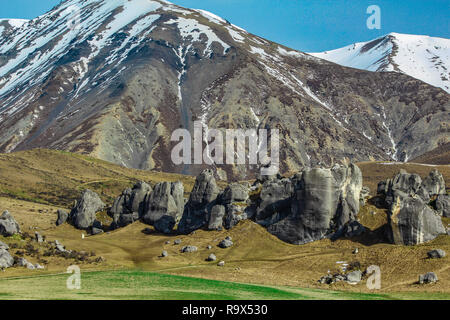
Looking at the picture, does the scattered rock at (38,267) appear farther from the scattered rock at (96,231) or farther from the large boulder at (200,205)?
the scattered rock at (96,231)

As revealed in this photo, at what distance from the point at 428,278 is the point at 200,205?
3732 centimetres

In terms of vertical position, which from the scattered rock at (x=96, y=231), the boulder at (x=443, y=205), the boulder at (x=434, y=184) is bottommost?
the scattered rock at (x=96, y=231)

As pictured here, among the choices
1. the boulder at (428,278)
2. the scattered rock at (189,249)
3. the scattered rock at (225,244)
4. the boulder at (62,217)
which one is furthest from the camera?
the boulder at (62,217)

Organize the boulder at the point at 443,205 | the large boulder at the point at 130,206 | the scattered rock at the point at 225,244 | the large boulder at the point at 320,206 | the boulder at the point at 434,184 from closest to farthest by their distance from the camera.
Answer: the boulder at the point at 443,205, the large boulder at the point at 320,206, the scattered rock at the point at 225,244, the boulder at the point at 434,184, the large boulder at the point at 130,206

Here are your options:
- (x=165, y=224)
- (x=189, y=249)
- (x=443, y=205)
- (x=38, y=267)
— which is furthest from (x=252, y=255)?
(x=38, y=267)

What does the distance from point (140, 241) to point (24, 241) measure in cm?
1571

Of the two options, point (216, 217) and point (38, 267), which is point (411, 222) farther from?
point (38, 267)

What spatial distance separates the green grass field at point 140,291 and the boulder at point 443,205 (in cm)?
2317

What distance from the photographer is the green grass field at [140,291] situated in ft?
87.9

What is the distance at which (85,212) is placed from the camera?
8056cm

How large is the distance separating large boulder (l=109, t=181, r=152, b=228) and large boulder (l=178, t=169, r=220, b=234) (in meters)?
10.2

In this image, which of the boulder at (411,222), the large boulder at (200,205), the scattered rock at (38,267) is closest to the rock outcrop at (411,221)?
the boulder at (411,222)

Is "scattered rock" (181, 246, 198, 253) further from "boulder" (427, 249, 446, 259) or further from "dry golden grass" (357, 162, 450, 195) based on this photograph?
"dry golden grass" (357, 162, 450, 195)
